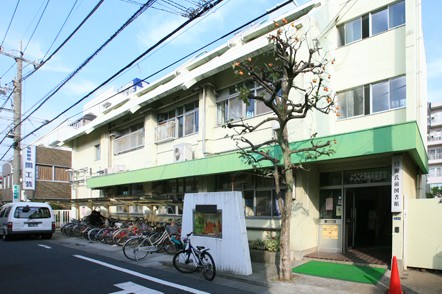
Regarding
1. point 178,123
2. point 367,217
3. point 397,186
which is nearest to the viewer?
point 397,186

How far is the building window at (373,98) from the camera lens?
38.7 feet

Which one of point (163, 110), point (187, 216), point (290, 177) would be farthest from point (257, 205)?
point (163, 110)

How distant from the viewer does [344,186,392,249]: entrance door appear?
1253 cm

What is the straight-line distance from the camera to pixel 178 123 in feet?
59.8

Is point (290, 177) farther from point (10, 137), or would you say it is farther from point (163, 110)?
point (10, 137)

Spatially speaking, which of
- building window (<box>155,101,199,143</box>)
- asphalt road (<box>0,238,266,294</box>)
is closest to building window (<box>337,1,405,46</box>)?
building window (<box>155,101,199,143</box>)

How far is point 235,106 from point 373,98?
5.57 metres

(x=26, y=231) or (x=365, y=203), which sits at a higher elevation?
(x=365, y=203)

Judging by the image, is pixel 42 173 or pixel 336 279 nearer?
pixel 336 279

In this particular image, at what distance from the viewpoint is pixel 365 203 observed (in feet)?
46.4

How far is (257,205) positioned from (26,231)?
11464mm

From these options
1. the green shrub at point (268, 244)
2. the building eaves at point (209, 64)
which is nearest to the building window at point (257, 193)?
the green shrub at point (268, 244)

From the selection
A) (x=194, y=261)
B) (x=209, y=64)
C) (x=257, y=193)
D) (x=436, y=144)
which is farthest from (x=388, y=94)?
(x=436, y=144)

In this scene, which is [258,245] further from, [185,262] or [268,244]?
[185,262]
